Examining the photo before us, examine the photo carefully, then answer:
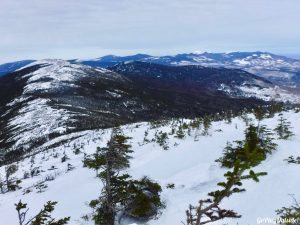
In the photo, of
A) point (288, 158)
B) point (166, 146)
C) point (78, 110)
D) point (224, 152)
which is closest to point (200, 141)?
point (166, 146)

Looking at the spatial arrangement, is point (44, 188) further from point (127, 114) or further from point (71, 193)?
point (127, 114)

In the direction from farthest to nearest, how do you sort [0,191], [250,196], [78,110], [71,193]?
[78,110] → [0,191] → [71,193] → [250,196]

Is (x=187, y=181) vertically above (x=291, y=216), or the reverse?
(x=291, y=216)

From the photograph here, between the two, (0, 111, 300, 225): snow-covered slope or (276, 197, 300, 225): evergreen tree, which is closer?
(276, 197, 300, 225): evergreen tree

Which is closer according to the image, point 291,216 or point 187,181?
point 291,216

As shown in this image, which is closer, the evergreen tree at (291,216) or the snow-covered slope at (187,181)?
the evergreen tree at (291,216)

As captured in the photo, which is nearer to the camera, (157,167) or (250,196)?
(250,196)

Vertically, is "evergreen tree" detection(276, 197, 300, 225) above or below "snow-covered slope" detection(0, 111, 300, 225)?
above

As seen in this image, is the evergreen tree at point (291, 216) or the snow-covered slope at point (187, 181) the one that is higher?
the evergreen tree at point (291, 216)
